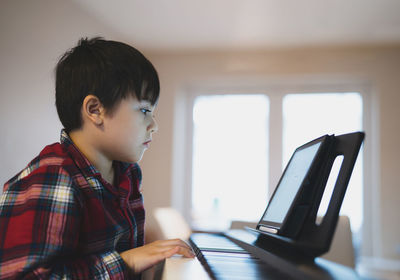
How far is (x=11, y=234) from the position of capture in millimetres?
683

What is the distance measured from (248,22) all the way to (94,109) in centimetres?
315

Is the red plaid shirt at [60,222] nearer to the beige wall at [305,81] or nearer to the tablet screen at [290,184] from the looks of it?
the tablet screen at [290,184]

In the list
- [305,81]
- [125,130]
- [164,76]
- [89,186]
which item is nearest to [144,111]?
[125,130]

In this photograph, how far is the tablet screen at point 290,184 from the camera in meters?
0.70

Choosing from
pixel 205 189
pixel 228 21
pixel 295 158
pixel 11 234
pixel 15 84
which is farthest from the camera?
pixel 205 189

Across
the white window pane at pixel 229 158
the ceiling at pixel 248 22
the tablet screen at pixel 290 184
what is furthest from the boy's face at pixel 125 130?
the white window pane at pixel 229 158

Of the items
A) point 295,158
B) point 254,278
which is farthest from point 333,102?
point 254,278

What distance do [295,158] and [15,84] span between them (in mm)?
2492

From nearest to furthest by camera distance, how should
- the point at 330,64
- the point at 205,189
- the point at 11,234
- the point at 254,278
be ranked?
the point at 254,278 → the point at 11,234 → the point at 330,64 → the point at 205,189

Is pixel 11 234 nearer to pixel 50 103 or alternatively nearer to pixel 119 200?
pixel 119 200

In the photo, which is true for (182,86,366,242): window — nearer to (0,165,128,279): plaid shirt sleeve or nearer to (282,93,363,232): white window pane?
(282,93,363,232): white window pane

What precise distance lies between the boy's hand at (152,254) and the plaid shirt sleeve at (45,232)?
0.10 ft

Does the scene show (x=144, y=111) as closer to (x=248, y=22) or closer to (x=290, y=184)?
(x=290, y=184)

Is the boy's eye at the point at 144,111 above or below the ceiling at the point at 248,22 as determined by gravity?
below
